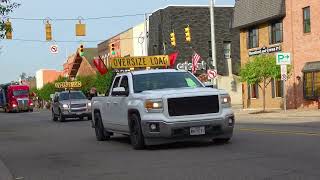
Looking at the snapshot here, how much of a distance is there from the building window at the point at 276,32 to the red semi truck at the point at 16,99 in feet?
114

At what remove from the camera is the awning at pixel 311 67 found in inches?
1484

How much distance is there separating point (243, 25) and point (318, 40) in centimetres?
855

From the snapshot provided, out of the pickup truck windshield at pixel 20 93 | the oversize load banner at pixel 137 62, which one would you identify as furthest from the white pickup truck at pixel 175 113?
the pickup truck windshield at pixel 20 93

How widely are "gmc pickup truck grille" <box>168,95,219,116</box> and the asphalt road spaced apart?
82cm

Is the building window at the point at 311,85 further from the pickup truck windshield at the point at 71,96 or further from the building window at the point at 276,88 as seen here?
the pickup truck windshield at the point at 71,96

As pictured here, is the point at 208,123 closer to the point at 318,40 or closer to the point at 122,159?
the point at 122,159

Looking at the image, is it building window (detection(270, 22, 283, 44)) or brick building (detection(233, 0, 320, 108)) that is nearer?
brick building (detection(233, 0, 320, 108))

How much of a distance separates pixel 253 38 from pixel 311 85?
8313mm

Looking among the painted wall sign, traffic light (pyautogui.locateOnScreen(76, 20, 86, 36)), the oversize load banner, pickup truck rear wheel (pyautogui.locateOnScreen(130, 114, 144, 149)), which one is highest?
traffic light (pyautogui.locateOnScreen(76, 20, 86, 36))

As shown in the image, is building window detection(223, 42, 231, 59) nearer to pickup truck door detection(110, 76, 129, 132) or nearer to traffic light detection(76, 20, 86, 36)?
traffic light detection(76, 20, 86, 36)

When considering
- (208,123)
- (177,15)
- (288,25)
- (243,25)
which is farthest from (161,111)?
(177,15)

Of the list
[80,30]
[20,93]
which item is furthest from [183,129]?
[20,93]

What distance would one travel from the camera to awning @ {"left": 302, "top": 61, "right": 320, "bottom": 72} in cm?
3770

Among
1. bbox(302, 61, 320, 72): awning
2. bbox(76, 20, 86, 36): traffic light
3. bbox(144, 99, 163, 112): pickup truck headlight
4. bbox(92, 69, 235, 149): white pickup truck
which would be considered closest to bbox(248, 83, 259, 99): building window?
bbox(302, 61, 320, 72): awning
